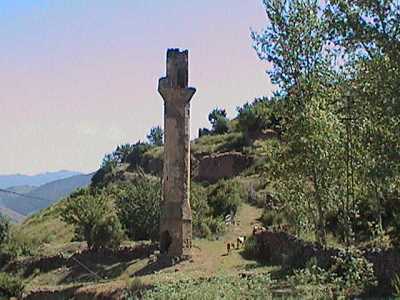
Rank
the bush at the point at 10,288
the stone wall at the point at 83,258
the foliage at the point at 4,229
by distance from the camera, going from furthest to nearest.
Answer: the foliage at the point at 4,229 → the stone wall at the point at 83,258 → the bush at the point at 10,288

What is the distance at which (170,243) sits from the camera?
93.9ft

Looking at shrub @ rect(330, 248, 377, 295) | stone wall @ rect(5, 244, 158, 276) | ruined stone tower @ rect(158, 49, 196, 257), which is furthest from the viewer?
stone wall @ rect(5, 244, 158, 276)

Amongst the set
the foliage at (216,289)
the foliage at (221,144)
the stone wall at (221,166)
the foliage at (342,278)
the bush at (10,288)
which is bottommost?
the bush at (10,288)

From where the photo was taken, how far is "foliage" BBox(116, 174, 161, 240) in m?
37.1

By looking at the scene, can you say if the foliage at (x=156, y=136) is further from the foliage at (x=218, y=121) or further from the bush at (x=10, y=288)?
the bush at (x=10, y=288)

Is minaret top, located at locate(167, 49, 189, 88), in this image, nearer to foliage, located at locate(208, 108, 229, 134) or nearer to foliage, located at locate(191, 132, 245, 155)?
foliage, located at locate(191, 132, 245, 155)

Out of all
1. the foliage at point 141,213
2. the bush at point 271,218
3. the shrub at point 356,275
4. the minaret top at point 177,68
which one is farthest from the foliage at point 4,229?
the shrub at point 356,275

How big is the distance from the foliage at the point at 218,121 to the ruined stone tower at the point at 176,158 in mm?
44215

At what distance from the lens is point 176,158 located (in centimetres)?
2898

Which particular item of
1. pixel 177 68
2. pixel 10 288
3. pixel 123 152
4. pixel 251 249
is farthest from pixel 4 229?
pixel 123 152

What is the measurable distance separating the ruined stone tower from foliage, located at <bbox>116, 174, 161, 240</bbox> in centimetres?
821

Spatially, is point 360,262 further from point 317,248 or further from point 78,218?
point 78,218

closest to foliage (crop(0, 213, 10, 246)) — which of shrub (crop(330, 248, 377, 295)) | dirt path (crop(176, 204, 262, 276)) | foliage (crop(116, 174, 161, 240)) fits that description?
foliage (crop(116, 174, 161, 240))

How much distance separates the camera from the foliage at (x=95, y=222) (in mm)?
34375
